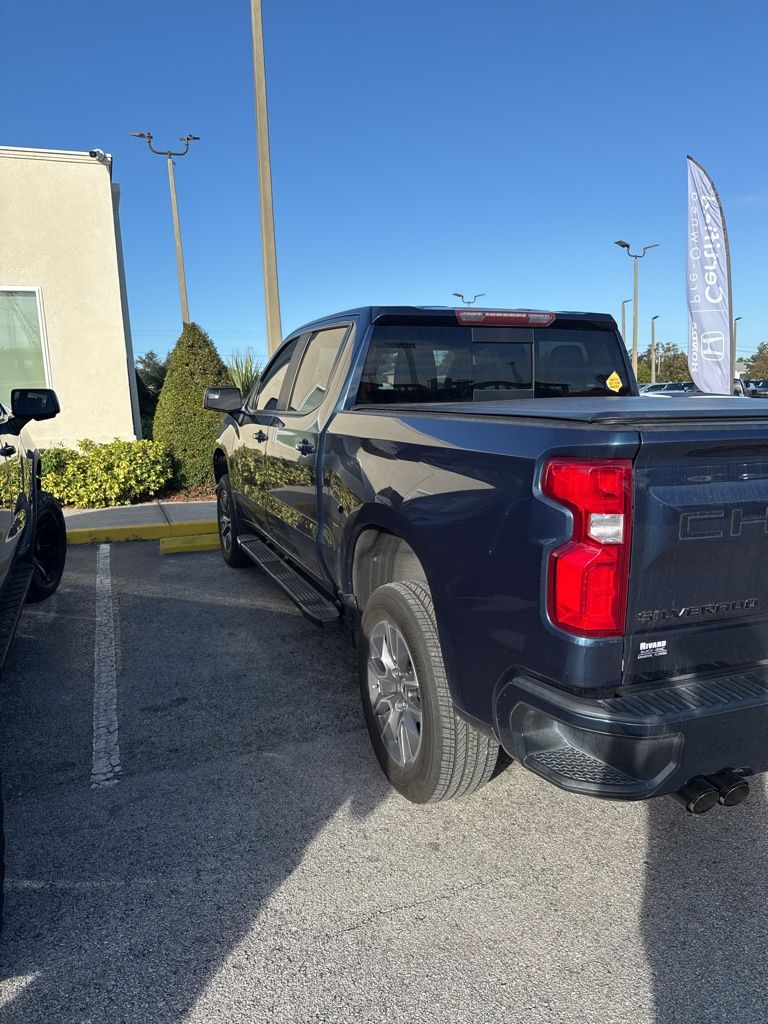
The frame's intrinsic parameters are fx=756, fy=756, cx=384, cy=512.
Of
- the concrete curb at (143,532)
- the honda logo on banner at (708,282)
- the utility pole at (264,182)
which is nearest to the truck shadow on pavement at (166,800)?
the concrete curb at (143,532)

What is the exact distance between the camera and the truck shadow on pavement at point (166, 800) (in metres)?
2.21

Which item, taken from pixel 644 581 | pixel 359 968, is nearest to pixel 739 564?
pixel 644 581

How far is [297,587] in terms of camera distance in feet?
14.4

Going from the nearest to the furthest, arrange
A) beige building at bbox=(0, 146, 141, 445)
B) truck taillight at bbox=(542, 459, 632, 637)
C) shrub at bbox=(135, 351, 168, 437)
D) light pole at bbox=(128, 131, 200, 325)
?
truck taillight at bbox=(542, 459, 632, 637) → beige building at bbox=(0, 146, 141, 445) → shrub at bbox=(135, 351, 168, 437) → light pole at bbox=(128, 131, 200, 325)

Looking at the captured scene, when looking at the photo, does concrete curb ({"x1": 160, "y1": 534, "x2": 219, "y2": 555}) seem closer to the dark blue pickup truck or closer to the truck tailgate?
the dark blue pickup truck

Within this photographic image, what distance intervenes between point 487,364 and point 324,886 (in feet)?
9.05

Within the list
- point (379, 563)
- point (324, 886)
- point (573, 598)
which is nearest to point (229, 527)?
point (379, 563)

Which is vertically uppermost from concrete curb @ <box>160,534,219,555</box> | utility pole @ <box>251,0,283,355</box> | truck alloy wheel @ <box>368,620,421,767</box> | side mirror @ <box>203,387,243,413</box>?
utility pole @ <box>251,0,283,355</box>

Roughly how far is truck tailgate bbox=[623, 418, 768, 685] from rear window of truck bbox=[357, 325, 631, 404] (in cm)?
204

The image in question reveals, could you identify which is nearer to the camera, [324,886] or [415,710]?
[324,886]

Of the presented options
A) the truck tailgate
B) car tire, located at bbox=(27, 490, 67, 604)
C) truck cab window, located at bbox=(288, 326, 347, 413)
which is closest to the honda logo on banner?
truck cab window, located at bbox=(288, 326, 347, 413)

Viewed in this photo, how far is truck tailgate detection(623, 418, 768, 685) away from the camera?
2.01 metres

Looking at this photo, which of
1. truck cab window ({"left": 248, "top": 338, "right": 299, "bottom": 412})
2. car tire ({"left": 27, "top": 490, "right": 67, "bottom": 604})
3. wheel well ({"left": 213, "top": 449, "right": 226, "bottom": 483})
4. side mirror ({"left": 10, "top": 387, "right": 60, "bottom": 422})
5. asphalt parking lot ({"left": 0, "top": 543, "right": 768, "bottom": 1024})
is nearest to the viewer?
asphalt parking lot ({"left": 0, "top": 543, "right": 768, "bottom": 1024})

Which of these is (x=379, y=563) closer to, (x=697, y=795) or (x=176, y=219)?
(x=697, y=795)
